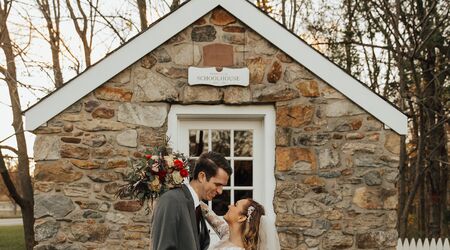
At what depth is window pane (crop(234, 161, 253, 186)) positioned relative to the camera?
24.2ft

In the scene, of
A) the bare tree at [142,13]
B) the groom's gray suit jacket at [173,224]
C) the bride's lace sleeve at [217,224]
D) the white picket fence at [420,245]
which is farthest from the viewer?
the bare tree at [142,13]

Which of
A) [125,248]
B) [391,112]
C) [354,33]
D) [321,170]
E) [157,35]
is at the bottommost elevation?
[125,248]

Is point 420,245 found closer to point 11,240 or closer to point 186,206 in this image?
point 186,206

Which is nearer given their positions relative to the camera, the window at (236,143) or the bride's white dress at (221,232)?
the bride's white dress at (221,232)

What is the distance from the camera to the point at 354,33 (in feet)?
45.4

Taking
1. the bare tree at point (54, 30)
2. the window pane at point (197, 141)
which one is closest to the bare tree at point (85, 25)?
the bare tree at point (54, 30)

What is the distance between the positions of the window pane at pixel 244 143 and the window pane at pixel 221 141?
0.10m

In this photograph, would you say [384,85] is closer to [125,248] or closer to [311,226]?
[311,226]

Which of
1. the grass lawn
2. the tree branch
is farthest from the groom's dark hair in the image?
the grass lawn

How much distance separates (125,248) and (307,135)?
7.61ft

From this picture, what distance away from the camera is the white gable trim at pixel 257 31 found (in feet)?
23.1

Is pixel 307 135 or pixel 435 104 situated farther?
pixel 435 104

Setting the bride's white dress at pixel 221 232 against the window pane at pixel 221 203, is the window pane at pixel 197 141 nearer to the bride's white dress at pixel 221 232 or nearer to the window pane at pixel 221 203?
the window pane at pixel 221 203

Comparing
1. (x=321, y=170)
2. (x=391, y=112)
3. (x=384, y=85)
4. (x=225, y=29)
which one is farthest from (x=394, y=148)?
Result: (x=384, y=85)
